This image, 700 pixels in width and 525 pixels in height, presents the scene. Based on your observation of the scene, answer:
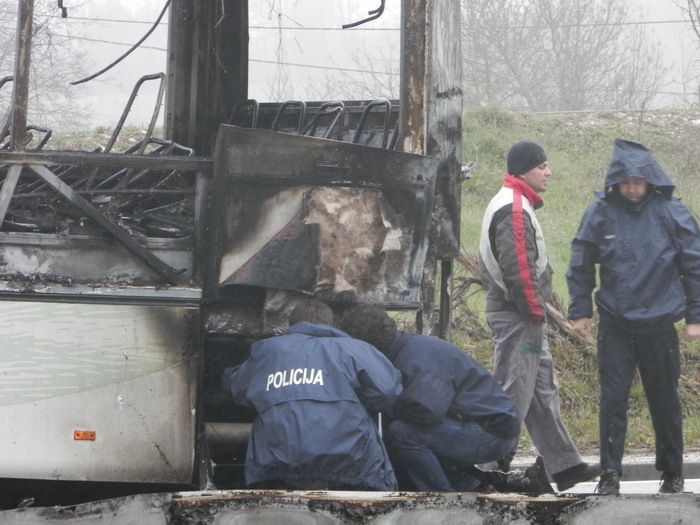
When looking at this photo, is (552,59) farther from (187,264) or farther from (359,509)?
(359,509)

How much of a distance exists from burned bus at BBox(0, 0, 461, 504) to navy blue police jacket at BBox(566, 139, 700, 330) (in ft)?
2.49

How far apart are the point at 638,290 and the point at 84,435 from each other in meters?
2.56

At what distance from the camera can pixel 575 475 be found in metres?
5.38

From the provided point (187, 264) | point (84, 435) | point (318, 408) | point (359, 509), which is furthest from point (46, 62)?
point (359, 509)

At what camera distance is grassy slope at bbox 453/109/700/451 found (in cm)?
730

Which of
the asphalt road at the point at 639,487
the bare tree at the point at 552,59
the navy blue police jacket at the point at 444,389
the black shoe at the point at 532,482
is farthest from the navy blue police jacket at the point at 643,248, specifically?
the bare tree at the point at 552,59

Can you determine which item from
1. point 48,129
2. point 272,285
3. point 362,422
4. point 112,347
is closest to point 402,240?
point 272,285

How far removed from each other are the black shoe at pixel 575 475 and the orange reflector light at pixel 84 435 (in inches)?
102

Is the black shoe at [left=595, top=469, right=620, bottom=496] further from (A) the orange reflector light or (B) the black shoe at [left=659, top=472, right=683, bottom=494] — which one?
(A) the orange reflector light

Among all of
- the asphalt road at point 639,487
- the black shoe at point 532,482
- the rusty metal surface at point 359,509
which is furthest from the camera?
the asphalt road at point 639,487

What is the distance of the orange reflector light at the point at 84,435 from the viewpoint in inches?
143

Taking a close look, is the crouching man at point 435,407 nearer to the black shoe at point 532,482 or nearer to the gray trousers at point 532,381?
the black shoe at point 532,482

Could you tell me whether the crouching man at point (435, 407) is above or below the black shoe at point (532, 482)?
above

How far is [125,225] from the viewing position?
4.18 metres
